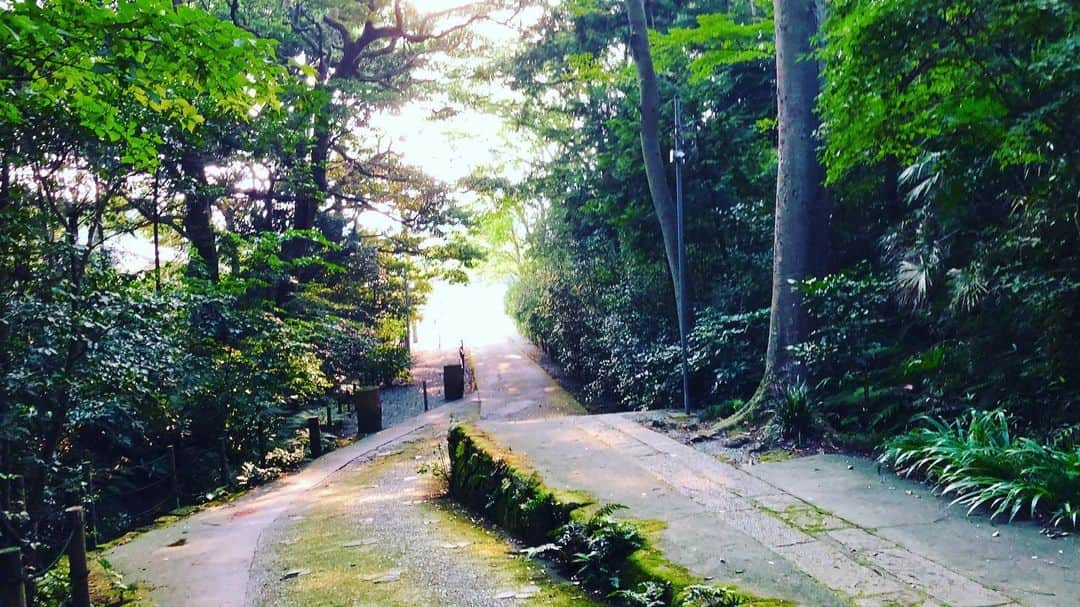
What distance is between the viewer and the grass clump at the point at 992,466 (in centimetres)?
492

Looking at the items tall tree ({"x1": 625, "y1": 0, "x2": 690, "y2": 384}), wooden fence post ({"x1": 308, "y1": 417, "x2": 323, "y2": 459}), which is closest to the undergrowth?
tall tree ({"x1": 625, "y1": 0, "x2": 690, "y2": 384})

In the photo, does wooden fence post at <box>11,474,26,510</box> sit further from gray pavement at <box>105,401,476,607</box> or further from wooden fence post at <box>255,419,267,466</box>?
wooden fence post at <box>255,419,267,466</box>

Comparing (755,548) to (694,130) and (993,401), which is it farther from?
(694,130)

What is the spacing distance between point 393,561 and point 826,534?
10.6 ft

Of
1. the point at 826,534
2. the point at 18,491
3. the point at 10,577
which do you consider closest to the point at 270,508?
Result: the point at 18,491

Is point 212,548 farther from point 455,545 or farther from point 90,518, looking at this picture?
point 90,518

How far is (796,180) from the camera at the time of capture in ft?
29.6

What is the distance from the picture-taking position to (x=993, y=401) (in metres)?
6.82

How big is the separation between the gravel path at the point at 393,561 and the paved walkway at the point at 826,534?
0.91m

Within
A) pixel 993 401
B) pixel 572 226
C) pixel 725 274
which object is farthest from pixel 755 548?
pixel 572 226

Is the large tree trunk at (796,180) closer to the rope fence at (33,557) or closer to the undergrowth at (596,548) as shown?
the undergrowth at (596,548)

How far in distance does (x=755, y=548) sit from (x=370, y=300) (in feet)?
64.2

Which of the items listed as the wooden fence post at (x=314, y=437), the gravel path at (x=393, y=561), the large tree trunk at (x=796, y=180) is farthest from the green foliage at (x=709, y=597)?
the wooden fence post at (x=314, y=437)

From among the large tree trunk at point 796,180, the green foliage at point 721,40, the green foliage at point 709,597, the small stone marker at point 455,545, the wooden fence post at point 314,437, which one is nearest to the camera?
the green foliage at point 709,597
